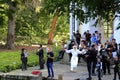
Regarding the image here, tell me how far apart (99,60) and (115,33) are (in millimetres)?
8642

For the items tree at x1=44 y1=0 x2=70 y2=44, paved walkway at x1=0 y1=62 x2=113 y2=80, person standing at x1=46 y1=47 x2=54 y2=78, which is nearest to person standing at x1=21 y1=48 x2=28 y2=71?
Answer: paved walkway at x1=0 y1=62 x2=113 y2=80

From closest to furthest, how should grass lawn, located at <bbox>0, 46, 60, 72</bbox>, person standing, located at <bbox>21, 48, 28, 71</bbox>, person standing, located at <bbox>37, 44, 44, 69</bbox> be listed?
person standing, located at <bbox>37, 44, 44, 69</bbox> < person standing, located at <bbox>21, 48, 28, 71</bbox> < grass lawn, located at <bbox>0, 46, 60, 72</bbox>

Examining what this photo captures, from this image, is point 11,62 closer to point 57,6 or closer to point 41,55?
point 41,55

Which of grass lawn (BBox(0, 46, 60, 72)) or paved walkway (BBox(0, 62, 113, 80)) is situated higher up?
grass lawn (BBox(0, 46, 60, 72))

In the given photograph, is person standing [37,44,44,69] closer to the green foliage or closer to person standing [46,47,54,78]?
the green foliage

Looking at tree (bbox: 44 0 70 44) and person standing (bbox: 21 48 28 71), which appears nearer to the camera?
tree (bbox: 44 0 70 44)

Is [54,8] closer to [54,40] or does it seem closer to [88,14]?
[88,14]

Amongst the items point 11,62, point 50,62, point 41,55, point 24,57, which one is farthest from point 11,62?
point 50,62

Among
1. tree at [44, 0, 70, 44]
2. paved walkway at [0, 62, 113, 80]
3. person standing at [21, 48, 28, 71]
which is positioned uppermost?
tree at [44, 0, 70, 44]

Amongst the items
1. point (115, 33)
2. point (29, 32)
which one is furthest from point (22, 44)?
point (115, 33)

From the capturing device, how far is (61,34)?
5688cm

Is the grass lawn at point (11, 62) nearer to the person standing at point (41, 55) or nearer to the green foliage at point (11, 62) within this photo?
the green foliage at point (11, 62)

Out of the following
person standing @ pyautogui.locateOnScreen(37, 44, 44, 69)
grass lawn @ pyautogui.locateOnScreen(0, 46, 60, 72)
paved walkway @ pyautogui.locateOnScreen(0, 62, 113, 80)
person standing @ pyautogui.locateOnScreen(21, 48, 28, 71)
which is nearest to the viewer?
paved walkway @ pyautogui.locateOnScreen(0, 62, 113, 80)

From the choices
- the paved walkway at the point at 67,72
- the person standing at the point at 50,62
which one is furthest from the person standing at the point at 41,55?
the person standing at the point at 50,62
